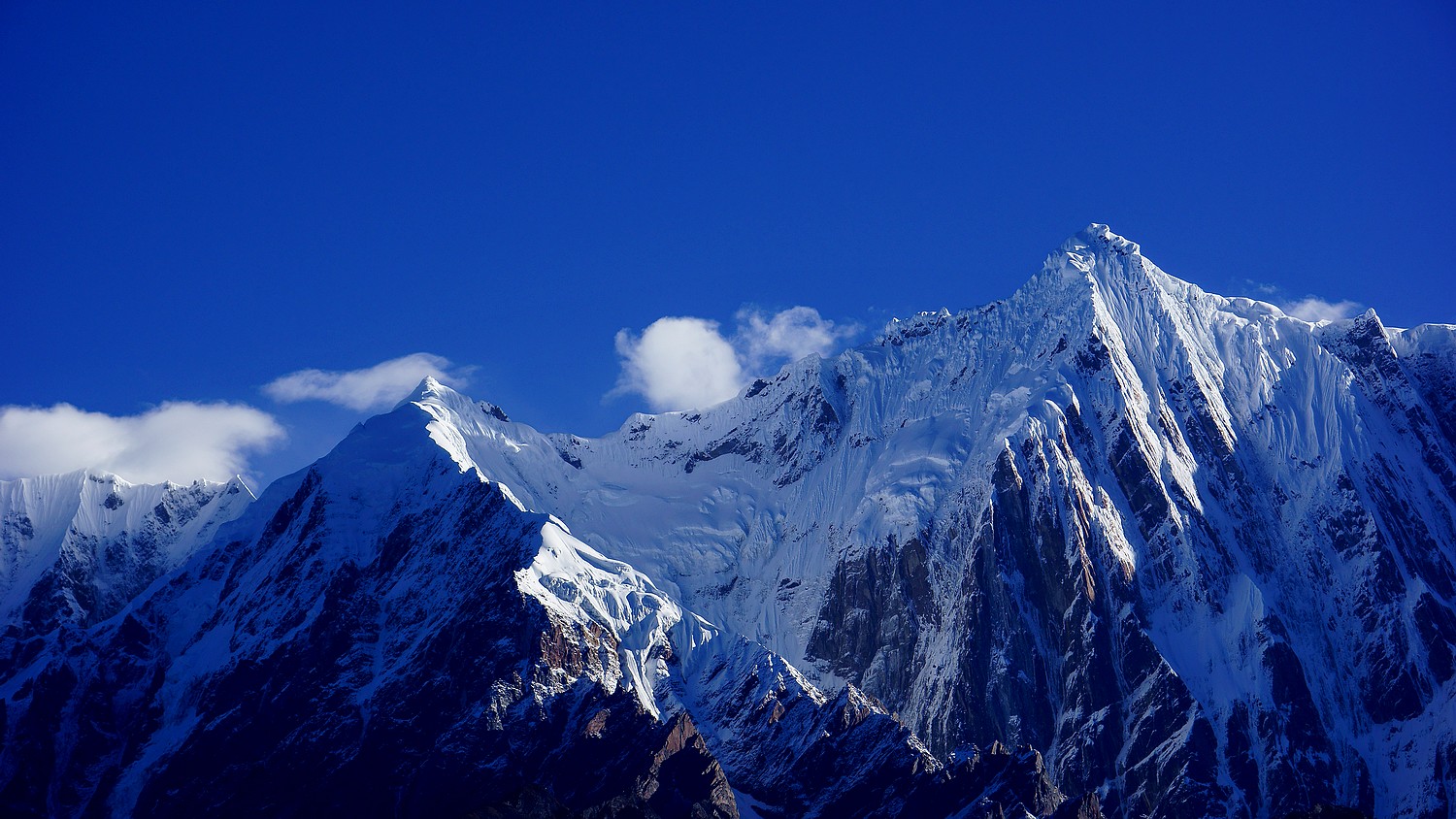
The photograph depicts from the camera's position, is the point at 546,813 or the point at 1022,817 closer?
the point at 546,813

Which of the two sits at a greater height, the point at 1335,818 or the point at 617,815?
the point at 617,815

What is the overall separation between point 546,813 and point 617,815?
18.3 meters

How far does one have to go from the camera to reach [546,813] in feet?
563

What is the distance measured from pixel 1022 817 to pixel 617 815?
44.0m

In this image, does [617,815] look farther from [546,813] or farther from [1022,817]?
[1022,817]

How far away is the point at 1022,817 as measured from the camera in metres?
198

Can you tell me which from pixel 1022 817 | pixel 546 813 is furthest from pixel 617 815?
pixel 1022 817

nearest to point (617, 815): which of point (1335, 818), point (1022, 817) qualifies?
point (1022, 817)

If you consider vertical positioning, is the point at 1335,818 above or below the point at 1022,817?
below

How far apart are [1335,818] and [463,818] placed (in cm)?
7903

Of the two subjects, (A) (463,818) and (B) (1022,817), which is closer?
(A) (463,818)

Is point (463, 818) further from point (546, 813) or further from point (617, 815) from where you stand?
point (617, 815)

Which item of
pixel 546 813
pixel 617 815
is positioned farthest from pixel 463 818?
pixel 617 815

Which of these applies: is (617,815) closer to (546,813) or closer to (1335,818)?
(546,813)
